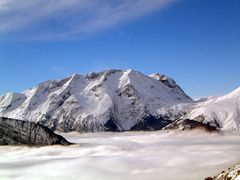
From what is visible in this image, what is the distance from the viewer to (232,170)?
4592 inches

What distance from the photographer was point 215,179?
4919 inches

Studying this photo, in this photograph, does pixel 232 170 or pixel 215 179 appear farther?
pixel 215 179

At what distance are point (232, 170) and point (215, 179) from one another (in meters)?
9.29
